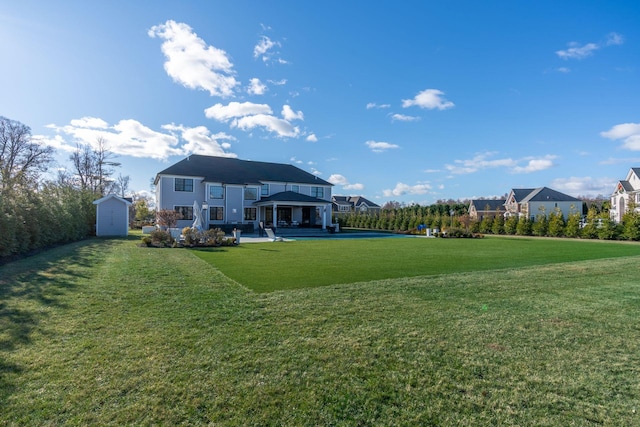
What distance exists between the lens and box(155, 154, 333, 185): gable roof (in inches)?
1125

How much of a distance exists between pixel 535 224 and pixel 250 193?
25624 mm

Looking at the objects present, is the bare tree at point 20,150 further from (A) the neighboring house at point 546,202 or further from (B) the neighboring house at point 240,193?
(A) the neighboring house at point 546,202

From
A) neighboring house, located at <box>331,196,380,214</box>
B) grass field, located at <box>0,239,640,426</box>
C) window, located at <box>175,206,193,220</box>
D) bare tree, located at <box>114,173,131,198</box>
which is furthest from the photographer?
neighboring house, located at <box>331,196,380,214</box>

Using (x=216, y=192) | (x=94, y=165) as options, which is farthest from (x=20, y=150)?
(x=216, y=192)

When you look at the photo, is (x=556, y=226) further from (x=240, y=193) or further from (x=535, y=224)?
(x=240, y=193)

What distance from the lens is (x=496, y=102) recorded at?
19172 millimetres

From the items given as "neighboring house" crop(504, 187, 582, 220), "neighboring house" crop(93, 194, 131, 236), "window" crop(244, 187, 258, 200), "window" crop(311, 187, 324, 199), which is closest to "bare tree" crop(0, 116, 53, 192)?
"neighboring house" crop(93, 194, 131, 236)

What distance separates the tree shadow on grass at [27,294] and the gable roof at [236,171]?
19716 millimetres

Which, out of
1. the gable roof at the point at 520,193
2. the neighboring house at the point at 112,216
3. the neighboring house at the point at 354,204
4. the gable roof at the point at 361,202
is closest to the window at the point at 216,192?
the neighboring house at the point at 112,216

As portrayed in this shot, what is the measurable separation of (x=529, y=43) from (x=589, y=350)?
1509 centimetres

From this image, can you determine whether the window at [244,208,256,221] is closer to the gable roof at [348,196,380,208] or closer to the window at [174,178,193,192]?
the window at [174,178,193,192]

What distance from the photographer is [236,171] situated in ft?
104

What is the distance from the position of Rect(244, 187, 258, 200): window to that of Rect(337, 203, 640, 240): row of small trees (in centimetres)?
1474

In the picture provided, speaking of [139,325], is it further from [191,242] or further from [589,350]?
[191,242]
